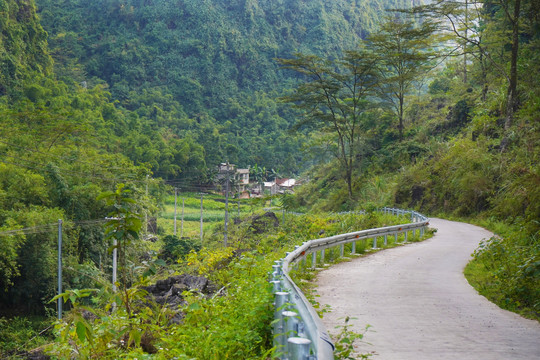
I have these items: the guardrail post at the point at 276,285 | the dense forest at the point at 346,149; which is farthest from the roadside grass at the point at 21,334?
the guardrail post at the point at 276,285

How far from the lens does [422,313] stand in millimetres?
7543

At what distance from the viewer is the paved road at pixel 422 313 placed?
5680mm

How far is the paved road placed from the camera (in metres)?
5.68

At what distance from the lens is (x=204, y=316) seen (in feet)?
22.6

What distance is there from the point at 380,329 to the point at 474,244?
1279 cm

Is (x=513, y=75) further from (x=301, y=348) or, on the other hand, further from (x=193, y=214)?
(x=193, y=214)

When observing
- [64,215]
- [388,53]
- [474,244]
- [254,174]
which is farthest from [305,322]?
[254,174]

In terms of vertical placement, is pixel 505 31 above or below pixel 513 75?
above

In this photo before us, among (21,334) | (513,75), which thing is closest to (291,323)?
(513,75)

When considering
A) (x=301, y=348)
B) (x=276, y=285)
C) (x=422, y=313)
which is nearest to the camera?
(x=301, y=348)

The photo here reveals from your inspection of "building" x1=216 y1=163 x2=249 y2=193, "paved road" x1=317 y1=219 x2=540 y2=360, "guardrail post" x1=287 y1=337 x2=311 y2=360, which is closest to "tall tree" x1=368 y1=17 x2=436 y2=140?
"building" x1=216 y1=163 x2=249 y2=193

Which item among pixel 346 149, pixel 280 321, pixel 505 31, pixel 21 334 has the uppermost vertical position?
pixel 505 31

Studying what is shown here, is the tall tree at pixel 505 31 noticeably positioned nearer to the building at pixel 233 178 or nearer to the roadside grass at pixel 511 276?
the roadside grass at pixel 511 276

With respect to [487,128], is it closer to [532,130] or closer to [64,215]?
[532,130]
